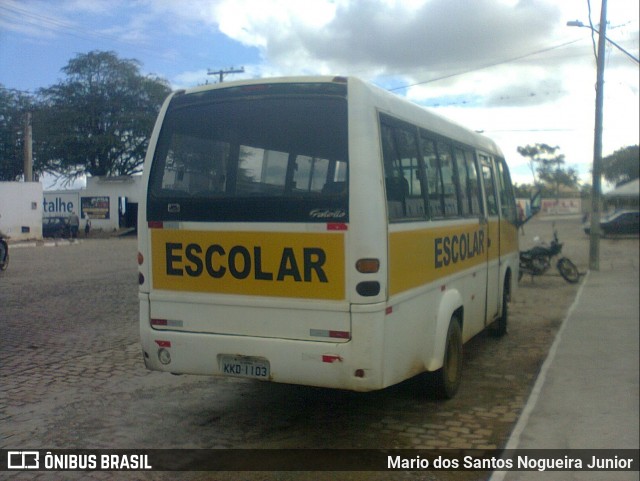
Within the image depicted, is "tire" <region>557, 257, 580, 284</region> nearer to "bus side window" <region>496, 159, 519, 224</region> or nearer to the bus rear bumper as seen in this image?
"bus side window" <region>496, 159, 519, 224</region>

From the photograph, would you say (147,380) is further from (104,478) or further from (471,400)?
(471,400)

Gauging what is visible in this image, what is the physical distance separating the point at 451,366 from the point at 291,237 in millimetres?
2368

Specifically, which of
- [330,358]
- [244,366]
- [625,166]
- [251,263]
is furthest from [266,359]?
[625,166]

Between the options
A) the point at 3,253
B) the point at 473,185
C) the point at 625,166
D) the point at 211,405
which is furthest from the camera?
the point at 3,253

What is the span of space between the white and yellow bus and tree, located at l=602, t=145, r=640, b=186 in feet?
5.02

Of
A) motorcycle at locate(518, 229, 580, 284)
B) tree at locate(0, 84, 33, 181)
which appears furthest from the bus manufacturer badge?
motorcycle at locate(518, 229, 580, 284)

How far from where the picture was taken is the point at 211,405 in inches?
243

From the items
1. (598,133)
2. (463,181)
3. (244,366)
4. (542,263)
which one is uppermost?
(598,133)

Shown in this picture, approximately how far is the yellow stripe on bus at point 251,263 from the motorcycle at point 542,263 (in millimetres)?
11904

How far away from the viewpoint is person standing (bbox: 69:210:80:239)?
33.5 m

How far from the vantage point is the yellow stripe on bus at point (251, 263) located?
4887 millimetres

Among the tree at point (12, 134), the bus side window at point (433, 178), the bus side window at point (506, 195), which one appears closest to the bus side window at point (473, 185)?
the bus side window at point (433, 178)

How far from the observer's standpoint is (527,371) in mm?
7527

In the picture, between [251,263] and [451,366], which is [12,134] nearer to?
[251,263]
